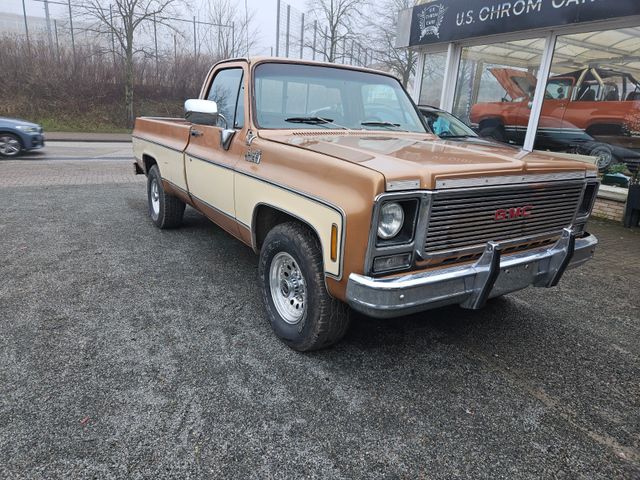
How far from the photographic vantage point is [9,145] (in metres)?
11.8

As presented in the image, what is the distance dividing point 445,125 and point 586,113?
236 centimetres

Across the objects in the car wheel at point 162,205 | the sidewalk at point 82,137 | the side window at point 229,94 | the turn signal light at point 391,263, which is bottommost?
the sidewalk at point 82,137

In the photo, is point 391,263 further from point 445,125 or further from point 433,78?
point 433,78

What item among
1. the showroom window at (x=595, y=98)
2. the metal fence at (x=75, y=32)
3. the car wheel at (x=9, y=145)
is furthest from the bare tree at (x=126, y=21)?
the showroom window at (x=595, y=98)

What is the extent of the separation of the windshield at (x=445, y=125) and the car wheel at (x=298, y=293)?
551 centimetres

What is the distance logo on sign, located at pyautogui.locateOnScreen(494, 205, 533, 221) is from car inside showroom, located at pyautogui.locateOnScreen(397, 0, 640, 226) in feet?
16.5

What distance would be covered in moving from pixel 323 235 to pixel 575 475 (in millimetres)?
1703

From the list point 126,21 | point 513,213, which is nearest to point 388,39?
point 126,21

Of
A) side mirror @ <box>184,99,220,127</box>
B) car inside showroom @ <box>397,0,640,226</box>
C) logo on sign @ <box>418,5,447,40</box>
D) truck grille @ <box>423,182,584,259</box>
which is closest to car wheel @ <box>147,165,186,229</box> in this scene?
side mirror @ <box>184,99,220,127</box>

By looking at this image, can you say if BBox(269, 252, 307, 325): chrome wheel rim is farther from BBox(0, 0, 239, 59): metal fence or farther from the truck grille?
BBox(0, 0, 239, 59): metal fence

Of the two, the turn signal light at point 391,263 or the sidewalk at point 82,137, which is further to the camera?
the sidewalk at point 82,137

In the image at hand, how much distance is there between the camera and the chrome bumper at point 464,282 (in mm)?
2326

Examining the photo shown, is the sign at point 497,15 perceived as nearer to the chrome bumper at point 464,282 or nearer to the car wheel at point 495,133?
the car wheel at point 495,133

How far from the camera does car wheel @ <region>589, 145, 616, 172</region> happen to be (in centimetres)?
761
